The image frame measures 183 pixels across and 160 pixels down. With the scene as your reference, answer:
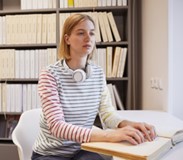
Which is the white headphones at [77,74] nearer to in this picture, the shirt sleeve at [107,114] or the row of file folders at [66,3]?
the shirt sleeve at [107,114]

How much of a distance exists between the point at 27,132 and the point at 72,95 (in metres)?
0.48

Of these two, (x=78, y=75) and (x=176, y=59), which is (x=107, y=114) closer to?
(x=78, y=75)

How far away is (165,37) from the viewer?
7.00ft

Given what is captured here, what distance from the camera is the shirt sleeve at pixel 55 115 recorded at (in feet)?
3.85

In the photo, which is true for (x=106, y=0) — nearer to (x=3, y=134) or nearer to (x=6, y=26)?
(x=6, y=26)

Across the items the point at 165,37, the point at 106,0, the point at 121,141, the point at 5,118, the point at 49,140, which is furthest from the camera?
the point at 5,118

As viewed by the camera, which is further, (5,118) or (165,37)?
(5,118)

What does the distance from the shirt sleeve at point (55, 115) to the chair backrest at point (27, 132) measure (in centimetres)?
43

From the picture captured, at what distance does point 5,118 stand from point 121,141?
2317 mm

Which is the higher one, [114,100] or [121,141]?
[121,141]

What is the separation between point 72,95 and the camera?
140 centimetres

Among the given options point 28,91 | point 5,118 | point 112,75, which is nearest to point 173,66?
point 112,75

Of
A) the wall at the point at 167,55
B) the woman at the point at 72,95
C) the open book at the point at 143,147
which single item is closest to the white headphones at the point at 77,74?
the woman at the point at 72,95

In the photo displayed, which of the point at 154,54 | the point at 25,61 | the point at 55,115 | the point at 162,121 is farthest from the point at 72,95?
the point at 25,61
